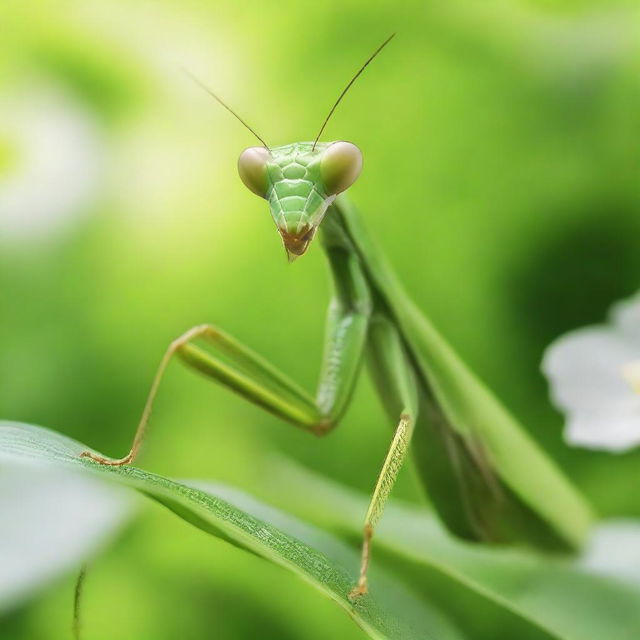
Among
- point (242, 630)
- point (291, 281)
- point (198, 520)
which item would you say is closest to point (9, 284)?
point (291, 281)

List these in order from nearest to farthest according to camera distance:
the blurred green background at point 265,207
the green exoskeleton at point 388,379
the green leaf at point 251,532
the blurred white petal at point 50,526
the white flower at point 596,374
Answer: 1. the green leaf at point 251,532
2. the blurred white petal at point 50,526
3. the green exoskeleton at point 388,379
4. the white flower at point 596,374
5. the blurred green background at point 265,207

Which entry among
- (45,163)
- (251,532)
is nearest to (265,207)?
(45,163)

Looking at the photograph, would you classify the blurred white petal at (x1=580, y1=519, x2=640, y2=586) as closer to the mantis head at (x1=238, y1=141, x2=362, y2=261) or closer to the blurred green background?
the blurred green background

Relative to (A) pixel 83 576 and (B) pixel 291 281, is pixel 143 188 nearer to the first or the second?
(B) pixel 291 281

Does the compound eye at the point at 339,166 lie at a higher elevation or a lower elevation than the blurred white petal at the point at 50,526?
higher

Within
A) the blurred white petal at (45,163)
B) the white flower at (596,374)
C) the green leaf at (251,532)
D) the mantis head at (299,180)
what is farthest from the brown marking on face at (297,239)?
the blurred white petal at (45,163)

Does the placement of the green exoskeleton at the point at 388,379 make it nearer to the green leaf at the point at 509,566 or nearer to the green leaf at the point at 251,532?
the green leaf at the point at 509,566

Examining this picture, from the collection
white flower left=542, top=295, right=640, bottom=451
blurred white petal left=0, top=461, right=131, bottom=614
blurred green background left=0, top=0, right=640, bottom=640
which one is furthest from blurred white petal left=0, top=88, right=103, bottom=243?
white flower left=542, top=295, right=640, bottom=451
